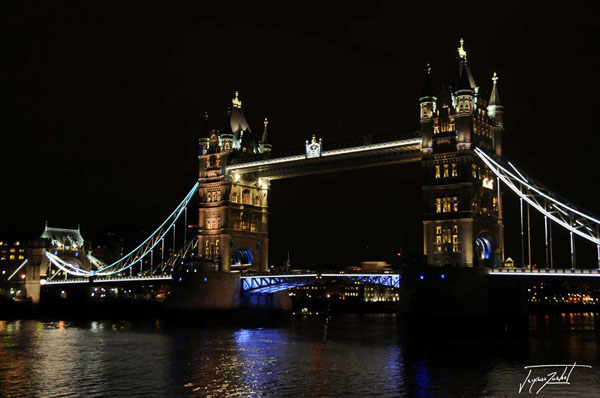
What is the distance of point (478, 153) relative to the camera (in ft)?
204

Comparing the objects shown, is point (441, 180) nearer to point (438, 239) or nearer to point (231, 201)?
point (438, 239)

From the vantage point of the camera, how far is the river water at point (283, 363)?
31.5 metres

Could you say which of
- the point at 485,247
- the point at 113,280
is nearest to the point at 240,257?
the point at 113,280

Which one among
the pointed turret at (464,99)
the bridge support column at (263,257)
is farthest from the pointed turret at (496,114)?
the bridge support column at (263,257)

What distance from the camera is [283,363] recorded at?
1591 inches

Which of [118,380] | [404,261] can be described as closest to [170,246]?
[404,261]

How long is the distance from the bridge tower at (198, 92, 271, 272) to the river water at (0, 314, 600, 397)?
2037 centimetres

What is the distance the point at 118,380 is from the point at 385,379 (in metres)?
12.3

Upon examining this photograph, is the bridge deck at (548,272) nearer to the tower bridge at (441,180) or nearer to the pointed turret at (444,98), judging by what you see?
the tower bridge at (441,180)

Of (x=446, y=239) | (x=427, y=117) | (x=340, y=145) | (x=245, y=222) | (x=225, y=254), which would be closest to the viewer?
(x=446, y=239)

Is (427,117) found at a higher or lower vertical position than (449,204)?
higher

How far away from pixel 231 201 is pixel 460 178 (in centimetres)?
2759

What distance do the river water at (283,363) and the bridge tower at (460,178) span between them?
829 centimetres

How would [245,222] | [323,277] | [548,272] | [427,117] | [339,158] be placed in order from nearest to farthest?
[548,272], [427,117], [323,277], [339,158], [245,222]
